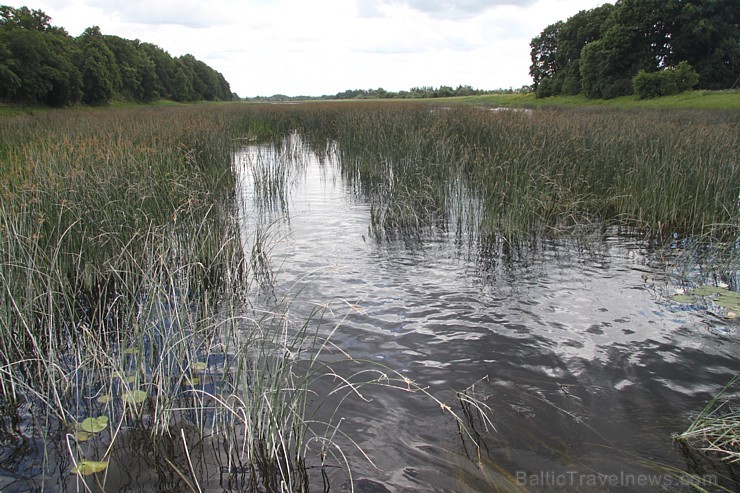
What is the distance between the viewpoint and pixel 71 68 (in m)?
31.3

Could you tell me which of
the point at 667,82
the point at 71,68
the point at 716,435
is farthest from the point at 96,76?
the point at 716,435

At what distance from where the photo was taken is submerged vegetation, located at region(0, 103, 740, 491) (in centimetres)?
257

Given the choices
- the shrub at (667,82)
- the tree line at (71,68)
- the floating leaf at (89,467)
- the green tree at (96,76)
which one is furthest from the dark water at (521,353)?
the green tree at (96,76)

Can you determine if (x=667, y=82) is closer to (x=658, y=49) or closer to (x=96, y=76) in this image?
(x=658, y=49)

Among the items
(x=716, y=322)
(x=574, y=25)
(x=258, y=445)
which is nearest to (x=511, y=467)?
(x=258, y=445)

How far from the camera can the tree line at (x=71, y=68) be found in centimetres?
2780

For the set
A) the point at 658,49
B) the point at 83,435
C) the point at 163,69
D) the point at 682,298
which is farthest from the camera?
the point at 163,69

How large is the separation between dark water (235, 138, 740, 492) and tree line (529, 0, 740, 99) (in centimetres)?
3053

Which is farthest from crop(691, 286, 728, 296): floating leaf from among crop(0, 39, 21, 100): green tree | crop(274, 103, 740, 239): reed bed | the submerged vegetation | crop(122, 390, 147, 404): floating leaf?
crop(0, 39, 21, 100): green tree

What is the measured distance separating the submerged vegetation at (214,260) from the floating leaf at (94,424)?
0.01m

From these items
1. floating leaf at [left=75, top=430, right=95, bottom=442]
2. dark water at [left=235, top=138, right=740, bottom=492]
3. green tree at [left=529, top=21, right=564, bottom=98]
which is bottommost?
dark water at [left=235, top=138, right=740, bottom=492]

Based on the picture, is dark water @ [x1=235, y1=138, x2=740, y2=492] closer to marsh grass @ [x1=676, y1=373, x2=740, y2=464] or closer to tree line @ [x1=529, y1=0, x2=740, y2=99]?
marsh grass @ [x1=676, y1=373, x2=740, y2=464]

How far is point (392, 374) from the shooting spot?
134 inches

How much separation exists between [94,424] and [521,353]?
2.79 metres
